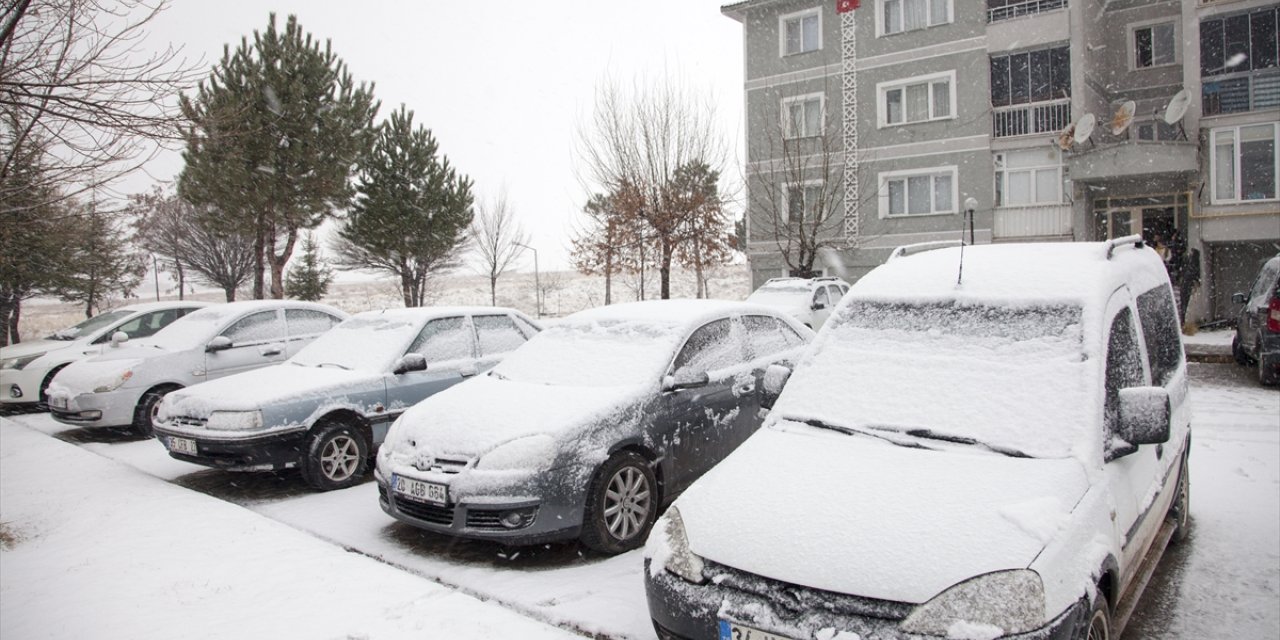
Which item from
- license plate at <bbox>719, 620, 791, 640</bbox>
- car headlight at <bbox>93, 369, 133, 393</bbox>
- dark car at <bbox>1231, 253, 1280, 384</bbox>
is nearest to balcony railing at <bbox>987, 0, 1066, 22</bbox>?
dark car at <bbox>1231, 253, 1280, 384</bbox>

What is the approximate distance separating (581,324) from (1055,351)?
398cm

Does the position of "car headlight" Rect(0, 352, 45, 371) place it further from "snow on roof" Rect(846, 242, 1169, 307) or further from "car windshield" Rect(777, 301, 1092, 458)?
"snow on roof" Rect(846, 242, 1169, 307)

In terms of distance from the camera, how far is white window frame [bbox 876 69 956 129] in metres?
24.5

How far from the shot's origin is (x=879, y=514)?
9.70ft

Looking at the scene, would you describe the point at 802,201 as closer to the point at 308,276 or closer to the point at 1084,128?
the point at 1084,128

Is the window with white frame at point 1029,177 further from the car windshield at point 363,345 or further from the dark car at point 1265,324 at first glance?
the car windshield at point 363,345

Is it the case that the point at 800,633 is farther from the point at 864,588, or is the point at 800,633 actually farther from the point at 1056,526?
the point at 1056,526

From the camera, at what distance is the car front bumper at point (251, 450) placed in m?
6.78

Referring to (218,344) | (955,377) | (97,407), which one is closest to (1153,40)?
(955,377)

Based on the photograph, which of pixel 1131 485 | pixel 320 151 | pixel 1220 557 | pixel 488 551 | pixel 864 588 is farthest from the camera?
pixel 320 151

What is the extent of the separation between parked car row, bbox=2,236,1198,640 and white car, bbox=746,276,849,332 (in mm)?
9900

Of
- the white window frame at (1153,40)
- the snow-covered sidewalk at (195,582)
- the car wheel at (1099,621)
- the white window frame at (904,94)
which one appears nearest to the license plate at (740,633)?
the car wheel at (1099,621)

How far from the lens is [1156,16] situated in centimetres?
2417

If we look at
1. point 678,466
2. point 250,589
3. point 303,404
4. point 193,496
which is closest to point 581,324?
point 678,466
